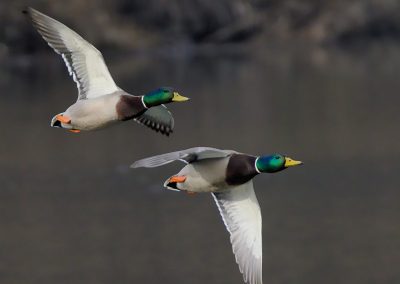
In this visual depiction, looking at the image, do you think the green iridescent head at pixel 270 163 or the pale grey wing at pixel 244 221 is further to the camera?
the pale grey wing at pixel 244 221

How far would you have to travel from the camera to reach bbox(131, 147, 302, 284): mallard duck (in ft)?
28.5

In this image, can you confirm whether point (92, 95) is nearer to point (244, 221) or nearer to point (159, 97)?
point (159, 97)

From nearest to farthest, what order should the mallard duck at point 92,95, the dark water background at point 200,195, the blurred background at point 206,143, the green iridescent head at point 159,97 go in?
1. the green iridescent head at point 159,97
2. the mallard duck at point 92,95
3. the dark water background at point 200,195
4. the blurred background at point 206,143

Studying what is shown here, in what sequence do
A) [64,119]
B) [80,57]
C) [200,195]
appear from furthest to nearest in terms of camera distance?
[200,195] < [80,57] < [64,119]

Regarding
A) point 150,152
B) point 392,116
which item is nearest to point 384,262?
point 150,152

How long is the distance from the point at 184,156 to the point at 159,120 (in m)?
1.37

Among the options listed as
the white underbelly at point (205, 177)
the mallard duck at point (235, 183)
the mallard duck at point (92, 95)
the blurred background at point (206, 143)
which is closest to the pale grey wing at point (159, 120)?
the mallard duck at point (92, 95)

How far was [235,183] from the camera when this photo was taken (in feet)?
28.9

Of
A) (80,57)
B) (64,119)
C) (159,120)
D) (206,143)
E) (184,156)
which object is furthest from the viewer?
(206,143)

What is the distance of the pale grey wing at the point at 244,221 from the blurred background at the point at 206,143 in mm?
7592

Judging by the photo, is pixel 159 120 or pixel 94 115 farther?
pixel 159 120

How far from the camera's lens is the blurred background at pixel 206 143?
18219 mm

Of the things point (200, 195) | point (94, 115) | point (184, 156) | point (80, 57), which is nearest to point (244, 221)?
point (184, 156)

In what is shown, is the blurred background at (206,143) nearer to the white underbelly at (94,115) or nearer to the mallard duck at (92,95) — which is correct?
the mallard duck at (92,95)
